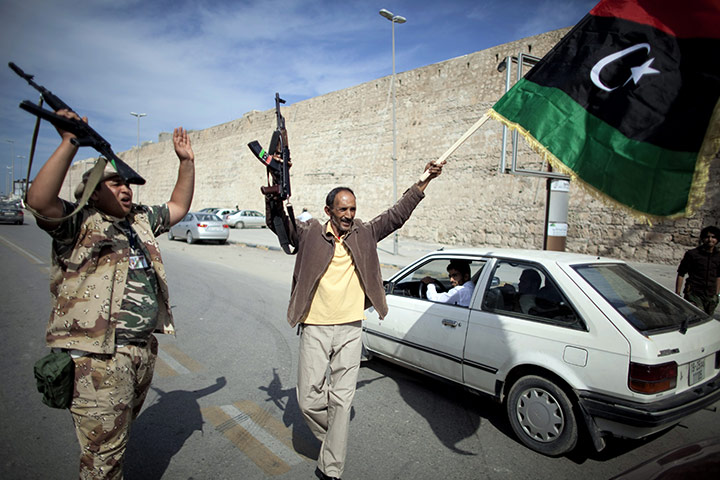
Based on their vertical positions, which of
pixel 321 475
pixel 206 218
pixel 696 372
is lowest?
pixel 321 475

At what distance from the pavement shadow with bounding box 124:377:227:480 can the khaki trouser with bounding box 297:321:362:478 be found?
1082 mm

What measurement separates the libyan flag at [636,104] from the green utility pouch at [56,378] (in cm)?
334

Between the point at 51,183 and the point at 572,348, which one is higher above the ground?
the point at 51,183

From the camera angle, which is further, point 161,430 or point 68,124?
point 161,430

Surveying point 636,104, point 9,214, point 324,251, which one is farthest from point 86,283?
point 9,214

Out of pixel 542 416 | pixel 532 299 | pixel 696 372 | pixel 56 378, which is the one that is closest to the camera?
pixel 56 378

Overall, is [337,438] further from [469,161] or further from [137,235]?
[469,161]

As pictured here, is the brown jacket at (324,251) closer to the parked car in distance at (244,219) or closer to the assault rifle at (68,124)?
the assault rifle at (68,124)

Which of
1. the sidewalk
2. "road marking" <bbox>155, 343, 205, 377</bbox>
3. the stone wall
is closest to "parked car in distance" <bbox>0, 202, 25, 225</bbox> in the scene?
the sidewalk

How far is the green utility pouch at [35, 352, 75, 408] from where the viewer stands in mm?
1912

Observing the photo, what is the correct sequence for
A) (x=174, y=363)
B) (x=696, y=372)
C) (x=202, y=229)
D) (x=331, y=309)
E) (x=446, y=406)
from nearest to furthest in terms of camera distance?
(x=331, y=309) < (x=696, y=372) < (x=446, y=406) < (x=174, y=363) < (x=202, y=229)

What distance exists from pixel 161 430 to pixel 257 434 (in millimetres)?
771

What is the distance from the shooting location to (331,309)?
269 centimetres

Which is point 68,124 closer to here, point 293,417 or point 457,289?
point 293,417
